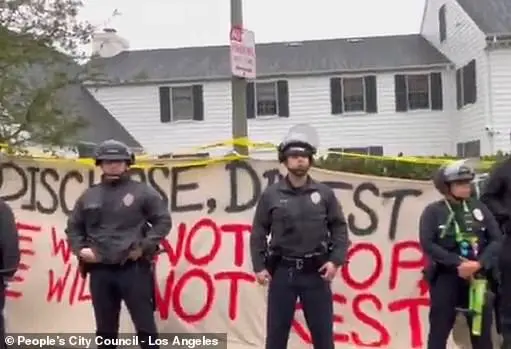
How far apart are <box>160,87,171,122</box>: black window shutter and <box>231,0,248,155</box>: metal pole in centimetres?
2649

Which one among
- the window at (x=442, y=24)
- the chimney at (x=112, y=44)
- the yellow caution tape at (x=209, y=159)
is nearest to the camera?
the yellow caution tape at (x=209, y=159)

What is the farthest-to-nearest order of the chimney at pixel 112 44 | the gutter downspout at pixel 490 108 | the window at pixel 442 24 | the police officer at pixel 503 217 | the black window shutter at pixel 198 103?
1. the chimney at pixel 112 44
2. the window at pixel 442 24
3. the black window shutter at pixel 198 103
4. the gutter downspout at pixel 490 108
5. the police officer at pixel 503 217

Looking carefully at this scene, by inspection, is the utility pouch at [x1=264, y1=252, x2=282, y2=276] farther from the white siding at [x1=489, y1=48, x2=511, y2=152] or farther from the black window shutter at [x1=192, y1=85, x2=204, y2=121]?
the black window shutter at [x1=192, y1=85, x2=204, y2=121]

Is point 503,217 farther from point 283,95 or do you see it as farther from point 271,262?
point 283,95

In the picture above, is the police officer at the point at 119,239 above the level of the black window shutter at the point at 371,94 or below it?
below

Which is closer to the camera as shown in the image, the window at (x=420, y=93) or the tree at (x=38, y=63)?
the tree at (x=38, y=63)

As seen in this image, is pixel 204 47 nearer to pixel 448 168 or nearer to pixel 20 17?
pixel 20 17

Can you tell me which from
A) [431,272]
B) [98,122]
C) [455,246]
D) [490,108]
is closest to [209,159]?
[431,272]

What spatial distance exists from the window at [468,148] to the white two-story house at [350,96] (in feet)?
0.17

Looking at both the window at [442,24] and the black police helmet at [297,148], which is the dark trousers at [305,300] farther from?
the window at [442,24]

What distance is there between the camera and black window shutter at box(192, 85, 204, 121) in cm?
3591

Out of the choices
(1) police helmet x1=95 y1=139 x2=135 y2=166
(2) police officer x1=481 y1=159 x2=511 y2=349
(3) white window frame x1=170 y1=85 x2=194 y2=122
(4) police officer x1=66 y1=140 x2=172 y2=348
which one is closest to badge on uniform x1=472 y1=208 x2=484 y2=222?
(2) police officer x1=481 y1=159 x2=511 y2=349

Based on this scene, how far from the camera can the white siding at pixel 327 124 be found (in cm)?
3497

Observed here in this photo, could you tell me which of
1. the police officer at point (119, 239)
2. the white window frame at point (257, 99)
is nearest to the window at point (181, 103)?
the white window frame at point (257, 99)
